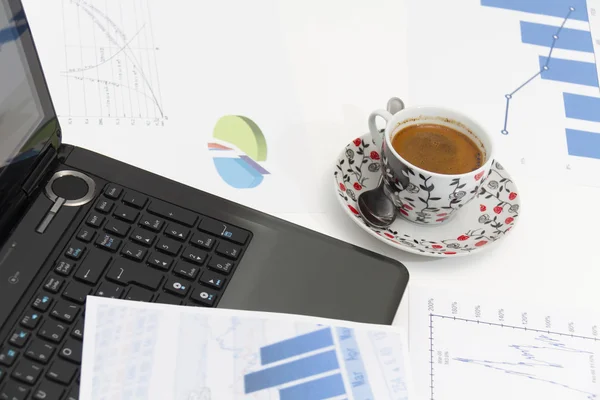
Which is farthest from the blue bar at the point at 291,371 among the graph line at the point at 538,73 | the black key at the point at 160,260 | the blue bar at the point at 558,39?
the blue bar at the point at 558,39

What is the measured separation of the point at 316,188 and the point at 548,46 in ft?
1.10

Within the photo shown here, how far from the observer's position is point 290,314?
0.50m

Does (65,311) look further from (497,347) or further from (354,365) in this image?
(497,347)

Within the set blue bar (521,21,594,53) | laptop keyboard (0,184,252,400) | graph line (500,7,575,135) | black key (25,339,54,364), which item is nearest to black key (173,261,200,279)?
laptop keyboard (0,184,252,400)

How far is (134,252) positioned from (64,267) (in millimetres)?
49

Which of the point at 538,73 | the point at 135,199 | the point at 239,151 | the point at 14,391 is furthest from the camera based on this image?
the point at 538,73

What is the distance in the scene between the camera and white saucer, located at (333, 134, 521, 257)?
1.90 feet

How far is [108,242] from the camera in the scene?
0.50 metres

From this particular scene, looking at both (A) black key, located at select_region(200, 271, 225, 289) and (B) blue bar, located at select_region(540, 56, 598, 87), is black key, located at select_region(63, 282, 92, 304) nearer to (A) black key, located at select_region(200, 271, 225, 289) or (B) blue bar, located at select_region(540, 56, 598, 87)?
(A) black key, located at select_region(200, 271, 225, 289)

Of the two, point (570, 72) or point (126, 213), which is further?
point (570, 72)

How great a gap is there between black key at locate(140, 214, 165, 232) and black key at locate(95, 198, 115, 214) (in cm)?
3

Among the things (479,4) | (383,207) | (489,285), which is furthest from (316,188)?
(479,4)

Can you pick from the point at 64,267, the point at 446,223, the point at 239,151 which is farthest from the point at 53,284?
the point at 446,223

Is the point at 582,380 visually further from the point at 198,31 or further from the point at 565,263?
the point at 198,31
